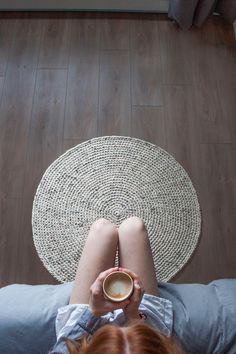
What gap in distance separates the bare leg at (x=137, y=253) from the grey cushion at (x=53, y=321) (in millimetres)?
77

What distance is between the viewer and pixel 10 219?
4.91 feet

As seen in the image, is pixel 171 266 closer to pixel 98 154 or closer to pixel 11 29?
pixel 98 154

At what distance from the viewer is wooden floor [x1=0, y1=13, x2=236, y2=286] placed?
1480mm

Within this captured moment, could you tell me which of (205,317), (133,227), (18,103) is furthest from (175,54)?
(205,317)

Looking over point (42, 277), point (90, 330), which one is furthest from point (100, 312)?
point (42, 277)

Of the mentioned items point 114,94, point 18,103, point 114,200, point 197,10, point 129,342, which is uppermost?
point 197,10

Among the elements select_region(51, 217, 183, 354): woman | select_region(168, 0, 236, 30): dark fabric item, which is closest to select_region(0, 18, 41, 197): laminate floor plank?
select_region(51, 217, 183, 354): woman

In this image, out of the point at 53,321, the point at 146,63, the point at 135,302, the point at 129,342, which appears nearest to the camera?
the point at 129,342

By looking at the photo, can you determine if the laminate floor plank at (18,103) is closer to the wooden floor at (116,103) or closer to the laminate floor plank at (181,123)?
the wooden floor at (116,103)

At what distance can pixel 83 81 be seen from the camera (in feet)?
5.90

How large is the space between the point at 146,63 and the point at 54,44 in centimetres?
50

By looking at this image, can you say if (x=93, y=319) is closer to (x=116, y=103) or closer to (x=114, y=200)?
(x=114, y=200)

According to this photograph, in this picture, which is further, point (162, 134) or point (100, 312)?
point (162, 134)

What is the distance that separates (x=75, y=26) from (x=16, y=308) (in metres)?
1.53
